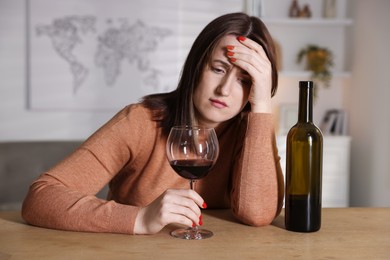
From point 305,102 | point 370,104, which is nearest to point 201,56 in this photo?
point 305,102

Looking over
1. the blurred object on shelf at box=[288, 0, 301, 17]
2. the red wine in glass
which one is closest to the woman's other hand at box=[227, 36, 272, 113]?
the red wine in glass

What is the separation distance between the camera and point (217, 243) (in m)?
1.22

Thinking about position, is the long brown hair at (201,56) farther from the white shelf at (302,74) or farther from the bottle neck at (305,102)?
the white shelf at (302,74)

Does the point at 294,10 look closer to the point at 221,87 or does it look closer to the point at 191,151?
the point at 221,87

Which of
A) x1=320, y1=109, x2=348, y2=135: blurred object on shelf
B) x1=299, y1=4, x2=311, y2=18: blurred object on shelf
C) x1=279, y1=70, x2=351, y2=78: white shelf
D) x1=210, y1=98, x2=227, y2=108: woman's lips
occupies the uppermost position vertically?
x1=299, y1=4, x2=311, y2=18: blurred object on shelf

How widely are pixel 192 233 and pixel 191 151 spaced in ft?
0.63

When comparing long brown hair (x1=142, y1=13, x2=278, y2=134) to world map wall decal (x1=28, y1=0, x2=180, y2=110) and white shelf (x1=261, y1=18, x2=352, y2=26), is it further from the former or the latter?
white shelf (x1=261, y1=18, x2=352, y2=26)

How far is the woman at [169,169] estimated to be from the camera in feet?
4.32

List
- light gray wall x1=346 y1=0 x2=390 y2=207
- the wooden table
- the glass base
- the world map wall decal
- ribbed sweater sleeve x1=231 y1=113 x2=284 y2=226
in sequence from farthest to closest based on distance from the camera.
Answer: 1. the world map wall decal
2. light gray wall x1=346 y1=0 x2=390 y2=207
3. ribbed sweater sleeve x1=231 y1=113 x2=284 y2=226
4. the glass base
5. the wooden table

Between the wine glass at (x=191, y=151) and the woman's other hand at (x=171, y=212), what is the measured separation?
0.13 ft

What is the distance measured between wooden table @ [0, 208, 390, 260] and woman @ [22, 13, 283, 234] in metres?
0.05

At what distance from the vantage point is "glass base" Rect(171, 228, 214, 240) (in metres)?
1.27

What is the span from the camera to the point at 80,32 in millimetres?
4137

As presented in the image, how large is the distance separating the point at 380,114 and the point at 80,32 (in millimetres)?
2279
